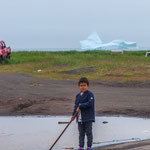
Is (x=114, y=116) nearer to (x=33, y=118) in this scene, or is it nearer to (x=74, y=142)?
(x=33, y=118)

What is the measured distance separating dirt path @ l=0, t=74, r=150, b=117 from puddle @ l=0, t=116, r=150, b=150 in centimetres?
92

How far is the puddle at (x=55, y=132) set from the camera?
8.39m

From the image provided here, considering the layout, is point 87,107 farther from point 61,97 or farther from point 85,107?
point 61,97

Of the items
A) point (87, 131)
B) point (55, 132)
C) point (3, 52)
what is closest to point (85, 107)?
point (87, 131)

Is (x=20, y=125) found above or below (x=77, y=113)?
below

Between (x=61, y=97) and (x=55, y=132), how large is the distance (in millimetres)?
5313

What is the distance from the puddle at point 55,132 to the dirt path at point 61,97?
92 centimetres

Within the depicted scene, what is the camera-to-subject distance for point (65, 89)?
17156 mm

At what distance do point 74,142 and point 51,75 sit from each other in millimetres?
15562

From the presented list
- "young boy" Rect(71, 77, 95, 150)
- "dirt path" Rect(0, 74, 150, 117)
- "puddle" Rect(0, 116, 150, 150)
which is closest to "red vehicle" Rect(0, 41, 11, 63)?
"dirt path" Rect(0, 74, 150, 117)

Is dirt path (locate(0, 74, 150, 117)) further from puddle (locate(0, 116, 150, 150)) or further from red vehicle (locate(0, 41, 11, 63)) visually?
red vehicle (locate(0, 41, 11, 63))

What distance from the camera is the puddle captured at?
8391mm

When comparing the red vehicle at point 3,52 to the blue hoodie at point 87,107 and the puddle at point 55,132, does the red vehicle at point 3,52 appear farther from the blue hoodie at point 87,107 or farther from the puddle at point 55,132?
the blue hoodie at point 87,107

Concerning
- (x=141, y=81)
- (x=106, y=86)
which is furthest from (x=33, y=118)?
(x=141, y=81)
